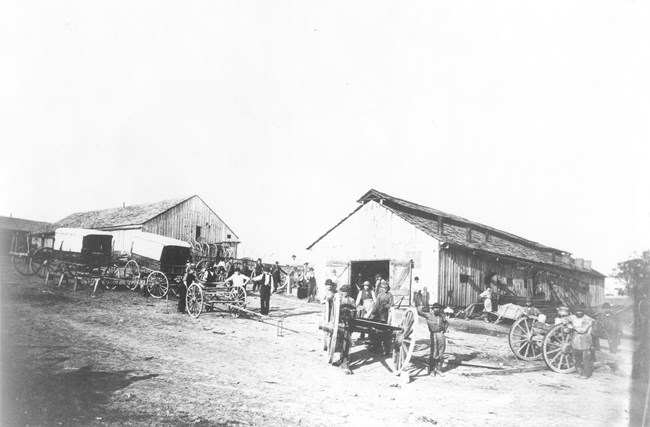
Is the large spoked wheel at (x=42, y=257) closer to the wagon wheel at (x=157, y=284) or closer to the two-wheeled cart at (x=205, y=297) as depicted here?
the wagon wheel at (x=157, y=284)

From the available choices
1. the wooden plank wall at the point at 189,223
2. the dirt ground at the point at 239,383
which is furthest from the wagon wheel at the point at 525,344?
the wooden plank wall at the point at 189,223

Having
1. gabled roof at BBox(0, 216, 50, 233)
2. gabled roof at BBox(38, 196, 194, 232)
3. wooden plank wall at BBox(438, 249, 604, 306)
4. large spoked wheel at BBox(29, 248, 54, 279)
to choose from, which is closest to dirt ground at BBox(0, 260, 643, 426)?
large spoked wheel at BBox(29, 248, 54, 279)

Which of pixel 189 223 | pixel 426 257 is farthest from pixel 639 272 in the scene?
pixel 189 223

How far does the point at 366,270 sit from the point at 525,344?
12.5 metres

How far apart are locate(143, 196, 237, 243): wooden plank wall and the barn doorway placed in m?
18.8

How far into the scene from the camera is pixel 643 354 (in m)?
7.21

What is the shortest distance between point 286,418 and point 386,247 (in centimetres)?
1548

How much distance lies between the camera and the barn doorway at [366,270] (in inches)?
862

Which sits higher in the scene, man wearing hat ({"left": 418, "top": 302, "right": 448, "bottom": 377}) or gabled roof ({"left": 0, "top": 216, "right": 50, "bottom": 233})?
gabled roof ({"left": 0, "top": 216, "right": 50, "bottom": 233})

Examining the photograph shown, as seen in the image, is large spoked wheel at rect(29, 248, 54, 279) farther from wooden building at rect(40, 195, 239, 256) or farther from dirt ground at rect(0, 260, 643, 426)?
wooden building at rect(40, 195, 239, 256)

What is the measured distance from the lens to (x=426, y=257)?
18828 millimetres

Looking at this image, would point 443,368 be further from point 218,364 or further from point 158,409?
point 158,409

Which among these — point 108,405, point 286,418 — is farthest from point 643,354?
point 108,405

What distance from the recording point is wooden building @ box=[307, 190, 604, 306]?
18.8m
